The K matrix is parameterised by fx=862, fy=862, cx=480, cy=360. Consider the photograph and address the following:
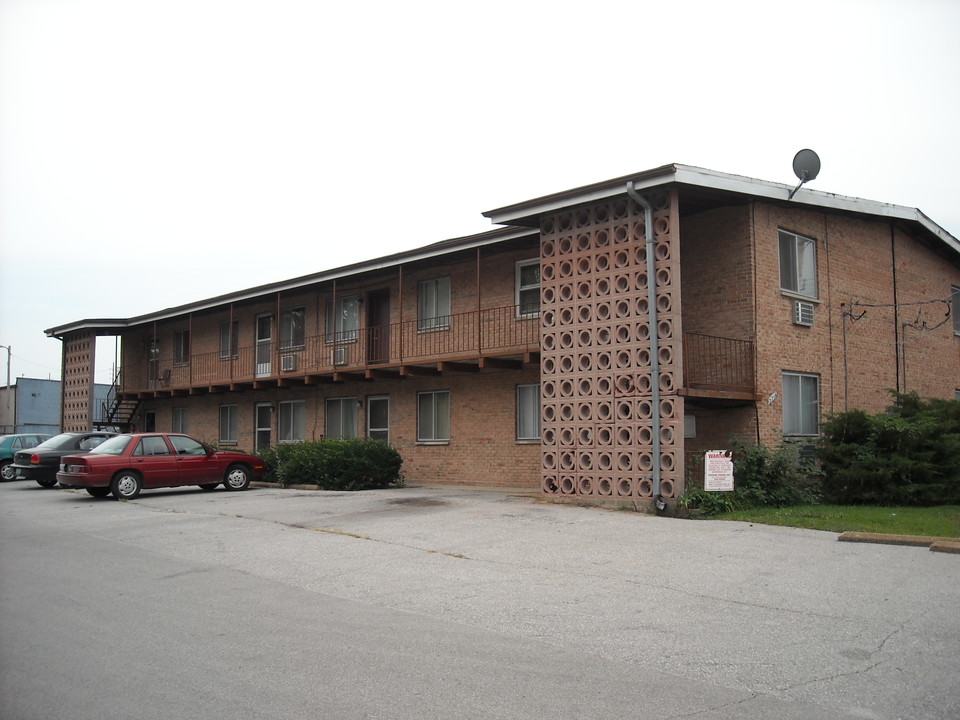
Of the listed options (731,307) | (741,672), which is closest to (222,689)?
A: (741,672)

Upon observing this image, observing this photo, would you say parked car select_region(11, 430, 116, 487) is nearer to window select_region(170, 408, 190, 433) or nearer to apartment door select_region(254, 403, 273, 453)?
apartment door select_region(254, 403, 273, 453)

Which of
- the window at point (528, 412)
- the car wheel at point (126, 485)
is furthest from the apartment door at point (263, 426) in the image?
the window at point (528, 412)

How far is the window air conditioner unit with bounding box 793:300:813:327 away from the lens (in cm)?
1750

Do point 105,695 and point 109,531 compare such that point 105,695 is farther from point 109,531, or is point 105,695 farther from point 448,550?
point 109,531

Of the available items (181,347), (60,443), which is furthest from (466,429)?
(181,347)

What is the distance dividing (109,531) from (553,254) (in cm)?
933

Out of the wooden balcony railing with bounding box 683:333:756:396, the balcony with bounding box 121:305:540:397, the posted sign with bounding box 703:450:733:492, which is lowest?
the posted sign with bounding box 703:450:733:492

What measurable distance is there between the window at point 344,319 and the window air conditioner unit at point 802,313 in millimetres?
12154

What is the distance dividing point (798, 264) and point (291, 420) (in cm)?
1604

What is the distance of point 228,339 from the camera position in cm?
3000

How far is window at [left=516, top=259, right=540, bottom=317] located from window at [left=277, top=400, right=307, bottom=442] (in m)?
9.42

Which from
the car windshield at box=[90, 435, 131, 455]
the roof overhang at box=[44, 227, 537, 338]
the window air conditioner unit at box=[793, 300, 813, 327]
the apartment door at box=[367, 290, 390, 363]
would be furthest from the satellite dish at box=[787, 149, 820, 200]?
the car windshield at box=[90, 435, 131, 455]

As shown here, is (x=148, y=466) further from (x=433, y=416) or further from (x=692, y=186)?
Result: (x=692, y=186)

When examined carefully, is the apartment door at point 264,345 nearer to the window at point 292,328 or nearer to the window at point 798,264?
the window at point 292,328
